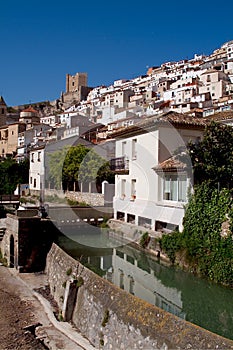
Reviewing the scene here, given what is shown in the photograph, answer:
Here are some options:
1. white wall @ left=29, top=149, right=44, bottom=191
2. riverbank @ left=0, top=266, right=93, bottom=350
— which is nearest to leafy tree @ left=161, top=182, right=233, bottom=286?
riverbank @ left=0, top=266, right=93, bottom=350

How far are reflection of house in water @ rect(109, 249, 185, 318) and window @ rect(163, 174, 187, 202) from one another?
12.5ft

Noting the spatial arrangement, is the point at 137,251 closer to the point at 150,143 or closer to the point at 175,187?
the point at 175,187

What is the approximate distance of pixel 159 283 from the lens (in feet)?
51.6

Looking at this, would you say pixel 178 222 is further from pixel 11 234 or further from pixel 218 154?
pixel 11 234

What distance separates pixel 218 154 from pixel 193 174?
1.69 metres

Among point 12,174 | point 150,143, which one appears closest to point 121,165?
point 150,143

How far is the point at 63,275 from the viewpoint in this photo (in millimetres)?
12719

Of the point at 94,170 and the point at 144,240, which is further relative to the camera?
the point at 94,170

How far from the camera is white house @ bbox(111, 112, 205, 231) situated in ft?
65.1

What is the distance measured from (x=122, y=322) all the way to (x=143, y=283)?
24.9 ft

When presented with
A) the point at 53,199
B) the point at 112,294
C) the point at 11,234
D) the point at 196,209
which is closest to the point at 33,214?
the point at 11,234

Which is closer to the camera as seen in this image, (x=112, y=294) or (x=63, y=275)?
(x=112, y=294)

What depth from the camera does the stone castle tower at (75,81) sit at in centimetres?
14962

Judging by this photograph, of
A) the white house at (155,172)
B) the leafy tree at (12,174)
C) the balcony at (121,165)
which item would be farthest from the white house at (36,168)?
the white house at (155,172)
